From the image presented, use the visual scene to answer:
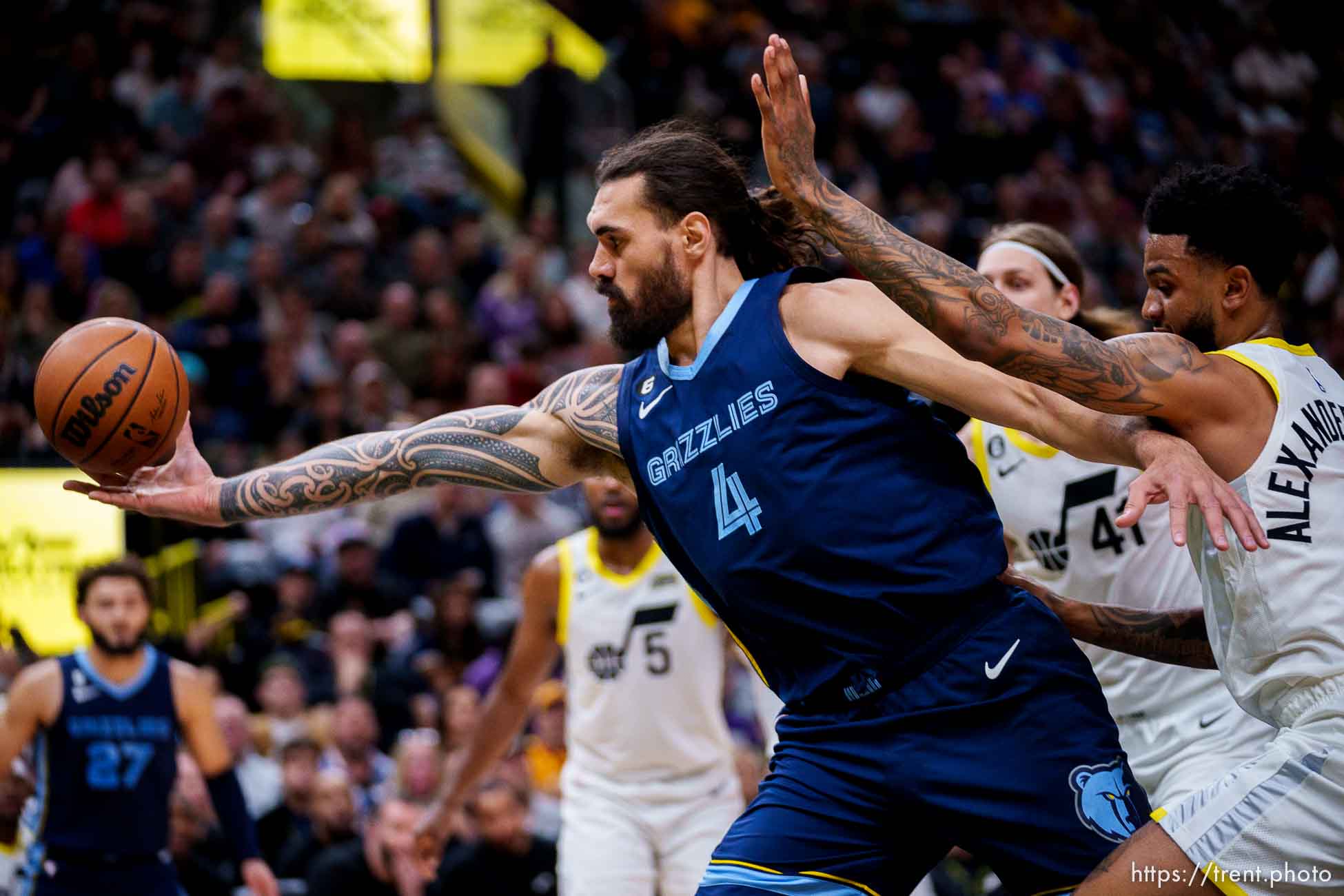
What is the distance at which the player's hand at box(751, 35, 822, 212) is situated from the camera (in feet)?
10.7

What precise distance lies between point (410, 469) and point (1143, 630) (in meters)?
1.96

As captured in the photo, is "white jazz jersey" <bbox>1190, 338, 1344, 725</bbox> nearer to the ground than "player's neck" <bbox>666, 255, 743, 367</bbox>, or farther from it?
nearer to the ground

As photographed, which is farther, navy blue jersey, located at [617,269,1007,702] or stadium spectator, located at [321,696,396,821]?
stadium spectator, located at [321,696,396,821]

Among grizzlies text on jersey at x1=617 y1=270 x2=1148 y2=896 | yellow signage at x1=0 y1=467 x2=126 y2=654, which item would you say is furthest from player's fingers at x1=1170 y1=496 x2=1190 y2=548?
yellow signage at x1=0 y1=467 x2=126 y2=654

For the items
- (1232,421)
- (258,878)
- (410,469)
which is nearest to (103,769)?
(258,878)

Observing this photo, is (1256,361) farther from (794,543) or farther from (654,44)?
(654,44)

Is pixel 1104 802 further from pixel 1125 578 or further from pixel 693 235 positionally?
pixel 693 235

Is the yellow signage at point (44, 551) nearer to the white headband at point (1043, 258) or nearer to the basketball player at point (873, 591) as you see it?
the white headband at point (1043, 258)

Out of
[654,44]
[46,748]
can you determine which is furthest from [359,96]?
[46,748]

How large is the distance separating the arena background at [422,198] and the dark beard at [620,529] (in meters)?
1.58

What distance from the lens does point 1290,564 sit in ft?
10.4

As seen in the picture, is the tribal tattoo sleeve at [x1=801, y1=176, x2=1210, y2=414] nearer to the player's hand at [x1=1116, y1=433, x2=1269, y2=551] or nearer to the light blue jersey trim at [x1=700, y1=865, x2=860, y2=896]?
the player's hand at [x1=1116, y1=433, x2=1269, y2=551]

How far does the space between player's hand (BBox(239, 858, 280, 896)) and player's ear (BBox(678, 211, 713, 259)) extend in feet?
11.8

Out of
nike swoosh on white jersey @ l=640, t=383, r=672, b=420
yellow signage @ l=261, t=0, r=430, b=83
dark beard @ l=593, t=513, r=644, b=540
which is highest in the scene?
yellow signage @ l=261, t=0, r=430, b=83
